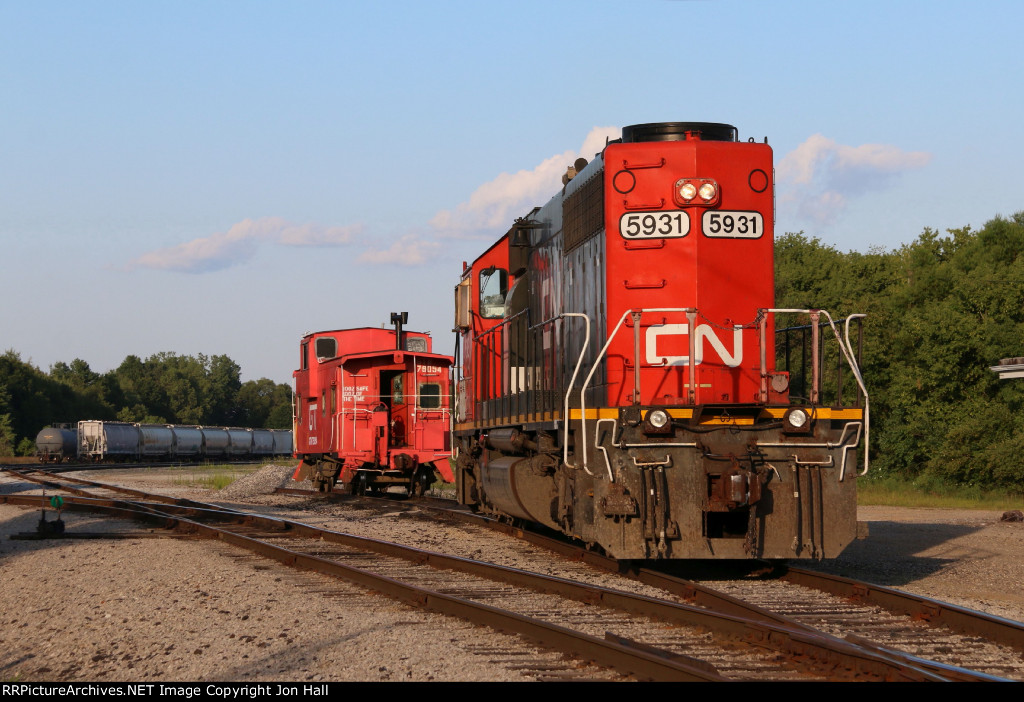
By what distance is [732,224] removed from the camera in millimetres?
9953

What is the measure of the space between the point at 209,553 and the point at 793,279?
1370 inches

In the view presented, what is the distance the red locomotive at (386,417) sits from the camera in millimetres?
21828

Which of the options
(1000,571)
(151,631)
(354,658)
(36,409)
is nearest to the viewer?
(354,658)

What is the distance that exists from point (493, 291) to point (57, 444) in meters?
45.9

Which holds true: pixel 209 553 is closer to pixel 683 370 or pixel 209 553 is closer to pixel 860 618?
pixel 683 370

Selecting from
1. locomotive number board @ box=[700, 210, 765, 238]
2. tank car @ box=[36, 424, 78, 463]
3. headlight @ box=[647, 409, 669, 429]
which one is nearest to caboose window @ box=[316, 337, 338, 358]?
locomotive number board @ box=[700, 210, 765, 238]

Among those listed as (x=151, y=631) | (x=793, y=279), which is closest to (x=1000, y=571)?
(x=151, y=631)

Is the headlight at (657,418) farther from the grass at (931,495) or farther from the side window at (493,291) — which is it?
the grass at (931,495)

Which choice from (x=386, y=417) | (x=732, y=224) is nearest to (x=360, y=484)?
(x=386, y=417)

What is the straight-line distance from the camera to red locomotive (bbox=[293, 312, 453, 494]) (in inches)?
859

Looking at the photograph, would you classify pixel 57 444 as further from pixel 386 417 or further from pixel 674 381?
pixel 674 381

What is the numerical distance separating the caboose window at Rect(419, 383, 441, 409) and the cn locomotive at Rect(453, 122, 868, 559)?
1023cm

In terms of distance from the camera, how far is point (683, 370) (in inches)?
388
